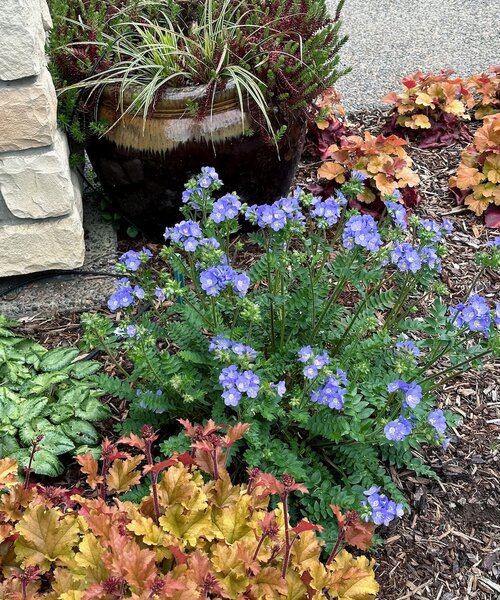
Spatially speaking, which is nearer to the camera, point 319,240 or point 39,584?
point 39,584

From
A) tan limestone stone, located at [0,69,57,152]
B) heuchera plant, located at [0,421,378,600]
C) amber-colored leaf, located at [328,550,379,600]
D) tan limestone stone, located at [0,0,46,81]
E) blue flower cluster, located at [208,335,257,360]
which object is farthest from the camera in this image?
tan limestone stone, located at [0,69,57,152]

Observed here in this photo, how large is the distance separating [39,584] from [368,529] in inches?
35.5

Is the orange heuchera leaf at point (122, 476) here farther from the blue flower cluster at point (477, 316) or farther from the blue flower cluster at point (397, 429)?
the blue flower cluster at point (477, 316)

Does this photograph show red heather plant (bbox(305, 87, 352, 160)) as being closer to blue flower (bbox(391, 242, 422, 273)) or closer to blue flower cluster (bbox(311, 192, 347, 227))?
blue flower cluster (bbox(311, 192, 347, 227))

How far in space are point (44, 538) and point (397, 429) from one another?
995mm

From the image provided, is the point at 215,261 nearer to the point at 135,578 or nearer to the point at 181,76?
the point at 135,578

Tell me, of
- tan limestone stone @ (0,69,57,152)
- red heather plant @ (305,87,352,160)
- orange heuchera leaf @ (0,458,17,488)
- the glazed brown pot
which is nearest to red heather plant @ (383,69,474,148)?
red heather plant @ (305,87,352,160)

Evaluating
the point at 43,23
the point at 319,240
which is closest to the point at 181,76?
the point at 43,23

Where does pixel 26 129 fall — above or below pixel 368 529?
above

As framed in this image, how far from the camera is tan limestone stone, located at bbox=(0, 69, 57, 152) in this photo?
102 inches

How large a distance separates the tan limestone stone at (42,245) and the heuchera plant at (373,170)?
1290mm

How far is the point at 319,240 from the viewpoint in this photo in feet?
7.14

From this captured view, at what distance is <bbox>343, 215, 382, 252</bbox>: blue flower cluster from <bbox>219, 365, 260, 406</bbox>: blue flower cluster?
0.48 meters

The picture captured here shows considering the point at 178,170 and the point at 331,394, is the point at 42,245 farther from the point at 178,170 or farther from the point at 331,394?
the point at 331,394
